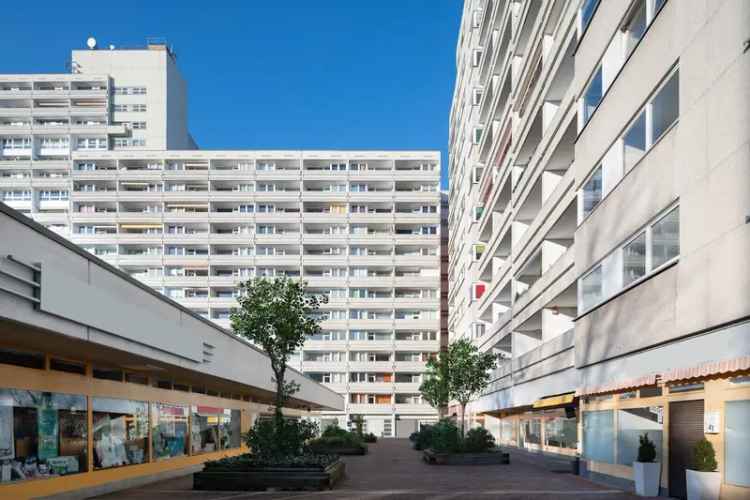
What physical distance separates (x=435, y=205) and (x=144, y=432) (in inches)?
2601

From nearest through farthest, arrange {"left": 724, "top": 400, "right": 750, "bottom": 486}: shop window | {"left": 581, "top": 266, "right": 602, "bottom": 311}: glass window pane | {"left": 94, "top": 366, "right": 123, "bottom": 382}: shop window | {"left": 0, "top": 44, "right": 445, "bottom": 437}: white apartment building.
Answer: {"left": 724, "top": 400, "right": 750, "bottom": 486}: shop window
{"left": 94, "top": 366, "right": 123, "bottom": 382}: shop window
{"left": 581, "top": 266, "right": 602, "bottom": 311}: glass window pane
{"left": 0, "top": 44, "right": 445, "bottom": 437}: white apartment building

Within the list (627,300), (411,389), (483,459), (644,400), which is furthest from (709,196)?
(411,389)

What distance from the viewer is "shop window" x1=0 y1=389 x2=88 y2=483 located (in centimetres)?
1551

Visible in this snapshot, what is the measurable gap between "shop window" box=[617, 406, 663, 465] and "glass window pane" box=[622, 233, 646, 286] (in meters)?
3.05

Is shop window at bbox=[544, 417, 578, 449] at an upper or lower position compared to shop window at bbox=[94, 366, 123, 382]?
lower

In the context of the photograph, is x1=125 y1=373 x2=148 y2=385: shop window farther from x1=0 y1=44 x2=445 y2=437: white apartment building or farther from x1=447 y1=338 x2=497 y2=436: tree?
x1=0 y1=44 x2=445 y2=437: white apartment building

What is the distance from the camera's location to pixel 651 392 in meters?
18.3

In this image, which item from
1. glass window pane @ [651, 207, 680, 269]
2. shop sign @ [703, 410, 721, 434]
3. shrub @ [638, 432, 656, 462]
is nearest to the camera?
shop sign @ [703, 410, 721, 434]

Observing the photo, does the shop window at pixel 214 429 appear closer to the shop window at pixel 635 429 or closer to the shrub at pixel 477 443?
the shrub at pixel 477 443

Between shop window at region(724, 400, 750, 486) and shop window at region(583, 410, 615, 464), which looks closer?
shop window at region(724, 400, 750, 486)

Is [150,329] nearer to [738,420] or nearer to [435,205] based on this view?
[738,420]

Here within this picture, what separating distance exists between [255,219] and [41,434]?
228ft

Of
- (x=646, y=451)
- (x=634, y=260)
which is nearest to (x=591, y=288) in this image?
(x=634, y=260)

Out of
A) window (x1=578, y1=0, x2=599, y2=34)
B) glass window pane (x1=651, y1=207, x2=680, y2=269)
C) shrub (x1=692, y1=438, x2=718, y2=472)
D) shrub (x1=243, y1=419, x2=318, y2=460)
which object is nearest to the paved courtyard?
shrub (x1=243, y1=419, x2=318, y2=460)
